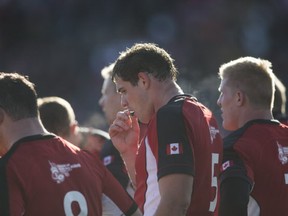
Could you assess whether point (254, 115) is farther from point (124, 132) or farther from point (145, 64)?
point (145, 64)

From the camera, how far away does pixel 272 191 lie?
3.88m

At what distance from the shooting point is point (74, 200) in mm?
3342

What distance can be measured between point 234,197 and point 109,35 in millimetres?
10968

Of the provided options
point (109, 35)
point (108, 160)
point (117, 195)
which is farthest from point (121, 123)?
point (109, 35)

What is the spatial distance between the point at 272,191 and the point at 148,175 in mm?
888

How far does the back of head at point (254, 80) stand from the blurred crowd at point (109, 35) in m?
8.71

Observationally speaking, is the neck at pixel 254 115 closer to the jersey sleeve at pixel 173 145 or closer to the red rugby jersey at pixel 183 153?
the red rugby jersey at pixel 183 153

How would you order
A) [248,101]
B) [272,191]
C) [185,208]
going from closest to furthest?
[185,208]
[272,191]
[248,101]

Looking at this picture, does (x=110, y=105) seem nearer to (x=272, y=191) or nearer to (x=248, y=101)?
(x=248, y=101)

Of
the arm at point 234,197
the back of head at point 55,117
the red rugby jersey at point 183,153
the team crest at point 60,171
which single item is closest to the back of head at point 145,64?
the red rugby jersey at point 183,153

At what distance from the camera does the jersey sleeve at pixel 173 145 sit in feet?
10.5

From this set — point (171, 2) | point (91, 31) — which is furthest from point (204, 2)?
point (91, 31)

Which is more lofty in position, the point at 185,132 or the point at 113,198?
the point at 185,132

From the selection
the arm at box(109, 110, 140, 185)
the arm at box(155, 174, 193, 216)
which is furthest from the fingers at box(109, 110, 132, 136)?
the arm at box(155, 174, 193, 216)
